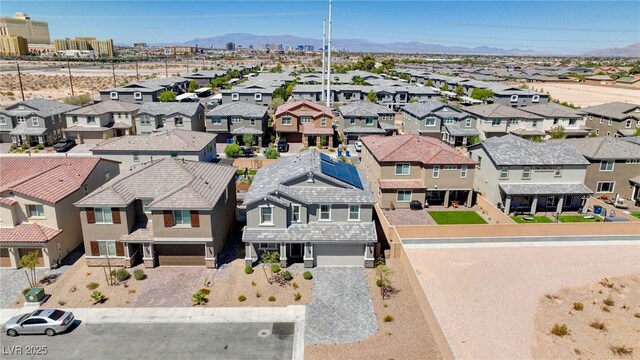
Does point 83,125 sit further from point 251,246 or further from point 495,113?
point 495,113

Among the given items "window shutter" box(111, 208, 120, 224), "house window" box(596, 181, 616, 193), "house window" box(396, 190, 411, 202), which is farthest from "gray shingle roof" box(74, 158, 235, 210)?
"house window" box(596, 181, 616, 193)

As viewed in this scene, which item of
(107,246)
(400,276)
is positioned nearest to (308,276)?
(400,276)

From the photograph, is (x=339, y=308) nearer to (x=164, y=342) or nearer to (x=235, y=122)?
(x=164, y=342)

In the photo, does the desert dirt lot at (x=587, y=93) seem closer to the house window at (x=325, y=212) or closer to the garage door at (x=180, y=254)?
the house window at (x=325, y=212)

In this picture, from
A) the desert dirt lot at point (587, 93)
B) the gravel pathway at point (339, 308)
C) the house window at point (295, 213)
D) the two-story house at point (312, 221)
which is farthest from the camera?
the desert dirt lot at point (587, 93)

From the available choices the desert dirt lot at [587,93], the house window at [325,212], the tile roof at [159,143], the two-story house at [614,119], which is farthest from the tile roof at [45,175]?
the desert dirt lot at [587,93]

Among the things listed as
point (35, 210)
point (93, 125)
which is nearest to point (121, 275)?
point (35, 210)
